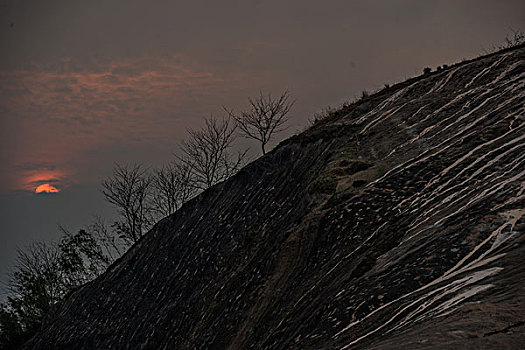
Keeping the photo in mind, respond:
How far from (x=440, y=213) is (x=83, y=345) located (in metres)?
20.9

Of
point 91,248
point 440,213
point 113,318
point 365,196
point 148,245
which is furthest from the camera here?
point 91,248

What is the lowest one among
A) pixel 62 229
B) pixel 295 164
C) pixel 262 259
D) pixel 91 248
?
pixel 262 259

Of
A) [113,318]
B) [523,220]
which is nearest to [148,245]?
[113,318]

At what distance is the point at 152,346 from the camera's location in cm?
1944

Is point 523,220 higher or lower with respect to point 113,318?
lower

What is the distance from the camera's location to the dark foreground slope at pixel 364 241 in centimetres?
750

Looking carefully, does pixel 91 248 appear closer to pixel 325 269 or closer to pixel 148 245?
pixel 148 245

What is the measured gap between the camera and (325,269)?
38.2 feet

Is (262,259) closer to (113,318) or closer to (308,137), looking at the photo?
(308,137)

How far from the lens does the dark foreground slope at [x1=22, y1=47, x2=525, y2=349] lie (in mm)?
7496

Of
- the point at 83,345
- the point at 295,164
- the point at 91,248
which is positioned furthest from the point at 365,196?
the point at 91,248

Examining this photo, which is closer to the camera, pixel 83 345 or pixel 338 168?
pixel 338 168

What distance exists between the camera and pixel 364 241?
37.4 feet

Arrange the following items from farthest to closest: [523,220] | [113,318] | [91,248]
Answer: [91,248], [113,318], [523,220]
